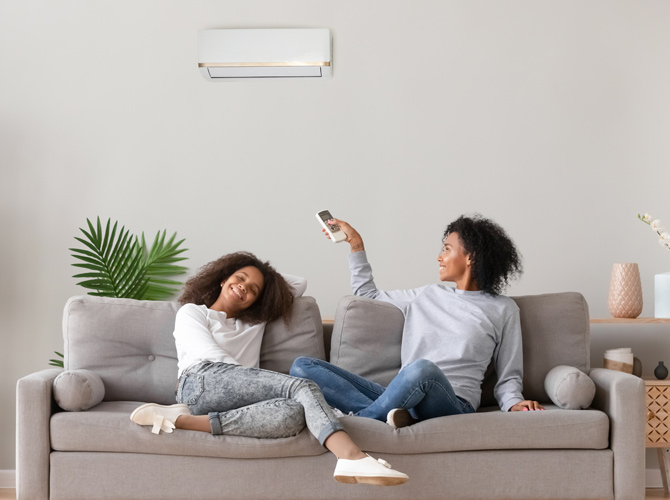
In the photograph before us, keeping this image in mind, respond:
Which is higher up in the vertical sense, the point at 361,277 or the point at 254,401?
the point at 361,277

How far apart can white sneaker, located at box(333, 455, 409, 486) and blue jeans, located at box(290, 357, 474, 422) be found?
31 cm

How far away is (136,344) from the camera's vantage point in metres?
2.68

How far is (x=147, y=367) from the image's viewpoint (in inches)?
105

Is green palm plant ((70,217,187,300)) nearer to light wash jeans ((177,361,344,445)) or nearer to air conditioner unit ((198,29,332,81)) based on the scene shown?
air conditioner unit ((198,29,332,81))

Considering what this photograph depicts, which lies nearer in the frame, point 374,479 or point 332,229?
point 374,479

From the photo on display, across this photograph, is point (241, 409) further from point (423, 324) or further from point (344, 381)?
point (423, 324)

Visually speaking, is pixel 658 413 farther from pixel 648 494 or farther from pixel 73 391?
pixel 73 391

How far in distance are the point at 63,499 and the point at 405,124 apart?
2201 millimetres

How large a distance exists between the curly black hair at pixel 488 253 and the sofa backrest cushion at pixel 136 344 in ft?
2.25

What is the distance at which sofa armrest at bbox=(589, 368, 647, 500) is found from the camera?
2.21 meters

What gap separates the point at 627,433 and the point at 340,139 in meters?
1.87

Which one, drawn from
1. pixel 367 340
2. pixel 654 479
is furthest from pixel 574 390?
pixel 654 479

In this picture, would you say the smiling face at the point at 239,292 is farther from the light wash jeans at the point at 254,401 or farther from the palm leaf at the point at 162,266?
the palm leaf at the point at 162,266

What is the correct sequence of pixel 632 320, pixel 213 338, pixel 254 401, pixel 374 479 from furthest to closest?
pixel 632 320 < pixel 213 338 < pixel 254 401 < pixel 374 479
